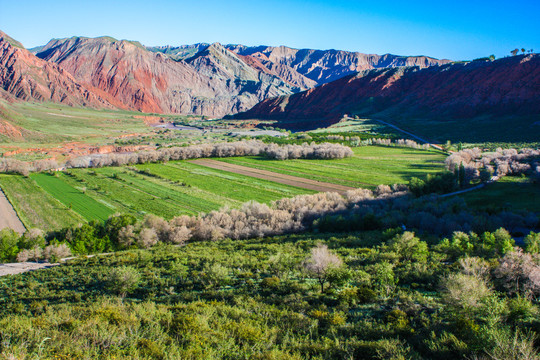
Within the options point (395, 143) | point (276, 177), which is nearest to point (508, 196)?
point (276, 177)

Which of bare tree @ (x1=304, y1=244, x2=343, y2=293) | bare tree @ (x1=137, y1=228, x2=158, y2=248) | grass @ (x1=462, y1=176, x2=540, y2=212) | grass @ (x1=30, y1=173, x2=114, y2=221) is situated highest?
grass @ (x1=462, y1=176, x2=540, y2=212)

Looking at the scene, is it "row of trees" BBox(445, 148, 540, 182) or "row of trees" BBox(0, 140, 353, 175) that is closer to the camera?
Result: "row of trees" BBox(445, 148, 540, 182)

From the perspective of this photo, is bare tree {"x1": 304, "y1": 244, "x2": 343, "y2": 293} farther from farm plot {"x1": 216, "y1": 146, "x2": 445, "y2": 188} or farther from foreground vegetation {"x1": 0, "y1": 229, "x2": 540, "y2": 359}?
farm plot {"x1": 216, "y1": 146, "x2": 445, "y2": 188}

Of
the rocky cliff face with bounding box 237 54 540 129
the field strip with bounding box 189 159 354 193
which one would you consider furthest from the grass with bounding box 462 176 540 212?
the rocky cliff face with bounding box 237 54 540 129

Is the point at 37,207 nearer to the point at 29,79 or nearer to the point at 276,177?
the point at 276,177

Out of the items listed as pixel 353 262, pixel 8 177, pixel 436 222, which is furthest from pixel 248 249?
pixel 8 177

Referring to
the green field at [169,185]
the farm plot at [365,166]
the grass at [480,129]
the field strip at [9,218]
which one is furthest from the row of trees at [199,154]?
the grass at [480,129]

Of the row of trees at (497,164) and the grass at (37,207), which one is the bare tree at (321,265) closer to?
the grass at (37,207)

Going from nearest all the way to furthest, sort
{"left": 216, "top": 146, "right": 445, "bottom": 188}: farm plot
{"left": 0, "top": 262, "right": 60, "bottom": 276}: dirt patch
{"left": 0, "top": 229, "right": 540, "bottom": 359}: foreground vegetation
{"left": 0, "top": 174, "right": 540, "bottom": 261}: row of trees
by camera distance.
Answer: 1. {"left": 0, "top": 229, "right": 540, "bottom": 359}: foreground vegetation
2. {"left": 0, "top": 262, "right": 60, "bottom": 276}: dirt patch
3. {"left": 0, "top": 174, "right": 540, "bottom": 261}: row of trees
4. {"left": 216, "top": 146, "right": 445, "bottom": 188}: farm plot
